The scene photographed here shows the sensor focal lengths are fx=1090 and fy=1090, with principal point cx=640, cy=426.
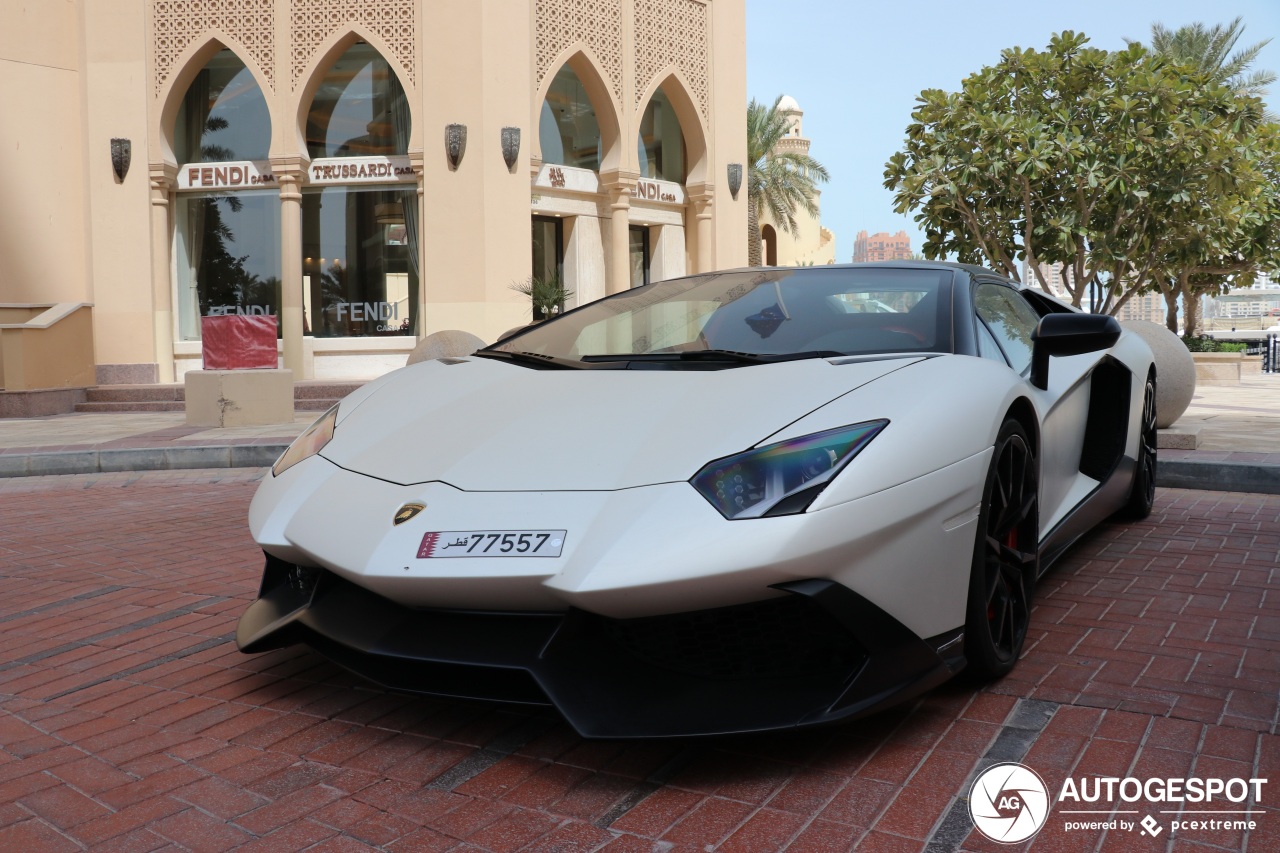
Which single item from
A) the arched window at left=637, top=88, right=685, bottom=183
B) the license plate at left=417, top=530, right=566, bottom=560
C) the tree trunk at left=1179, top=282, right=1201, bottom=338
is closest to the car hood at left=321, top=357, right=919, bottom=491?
the license plate at left=417, top=530, right=566, bottom=560

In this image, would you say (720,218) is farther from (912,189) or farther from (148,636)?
(148,636)

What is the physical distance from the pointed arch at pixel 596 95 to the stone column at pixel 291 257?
410cm

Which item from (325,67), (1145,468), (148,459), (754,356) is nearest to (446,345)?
(148,459)

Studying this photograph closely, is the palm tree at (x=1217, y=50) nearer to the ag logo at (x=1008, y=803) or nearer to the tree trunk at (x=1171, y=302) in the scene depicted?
the tree trunk at (x=1171, y=302)

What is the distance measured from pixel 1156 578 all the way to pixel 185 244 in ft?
60.7

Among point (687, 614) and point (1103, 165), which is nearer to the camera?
point (687, 614)

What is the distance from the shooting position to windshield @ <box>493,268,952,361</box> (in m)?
3.06

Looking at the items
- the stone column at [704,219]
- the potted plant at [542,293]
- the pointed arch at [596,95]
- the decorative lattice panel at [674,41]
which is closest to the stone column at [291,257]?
the potted plant at [542,293]

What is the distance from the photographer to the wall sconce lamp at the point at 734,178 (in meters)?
22.1

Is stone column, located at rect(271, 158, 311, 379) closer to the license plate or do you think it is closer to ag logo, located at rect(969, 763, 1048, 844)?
the license plate

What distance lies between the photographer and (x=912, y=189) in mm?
16703

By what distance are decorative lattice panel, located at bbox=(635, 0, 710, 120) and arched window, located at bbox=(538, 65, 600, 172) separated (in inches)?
43.2

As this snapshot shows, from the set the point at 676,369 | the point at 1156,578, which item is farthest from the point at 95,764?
the point at 1156,578

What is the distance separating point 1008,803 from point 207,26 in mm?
19292
